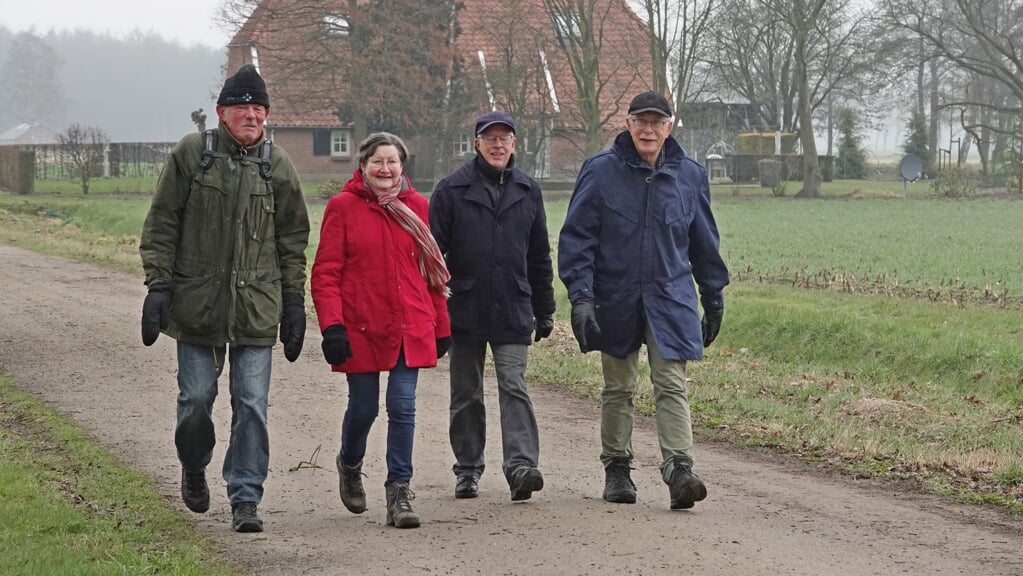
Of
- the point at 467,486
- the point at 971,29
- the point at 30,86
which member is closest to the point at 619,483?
the point at 467,486

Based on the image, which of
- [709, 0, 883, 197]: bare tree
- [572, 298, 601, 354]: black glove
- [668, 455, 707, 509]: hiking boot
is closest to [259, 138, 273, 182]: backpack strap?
[572, 298, 601, 354]: black glove

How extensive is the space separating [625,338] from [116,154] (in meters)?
53.1

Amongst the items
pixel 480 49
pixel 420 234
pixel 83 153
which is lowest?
pixel 420 234

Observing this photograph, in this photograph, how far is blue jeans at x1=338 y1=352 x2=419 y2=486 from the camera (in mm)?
6750

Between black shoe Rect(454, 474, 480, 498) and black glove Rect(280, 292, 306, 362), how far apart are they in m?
1.21

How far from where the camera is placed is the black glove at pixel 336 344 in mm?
6609

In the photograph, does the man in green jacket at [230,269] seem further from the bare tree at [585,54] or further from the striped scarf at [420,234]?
the bare tree at [585,54]

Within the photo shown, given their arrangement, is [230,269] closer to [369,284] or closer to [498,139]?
[369,284]

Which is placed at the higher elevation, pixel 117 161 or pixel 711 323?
pixel 117 161

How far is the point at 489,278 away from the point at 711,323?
1.17 metres

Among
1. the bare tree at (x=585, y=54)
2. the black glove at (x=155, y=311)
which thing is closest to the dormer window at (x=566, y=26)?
the bare tree at (x=585, y=54)

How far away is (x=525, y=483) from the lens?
23.1 feet

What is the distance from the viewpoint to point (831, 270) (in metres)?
21.9

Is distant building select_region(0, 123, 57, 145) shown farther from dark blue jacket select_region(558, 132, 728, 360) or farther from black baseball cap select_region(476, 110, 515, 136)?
dark blue jacket select_region(558, 132, 728, 360)
